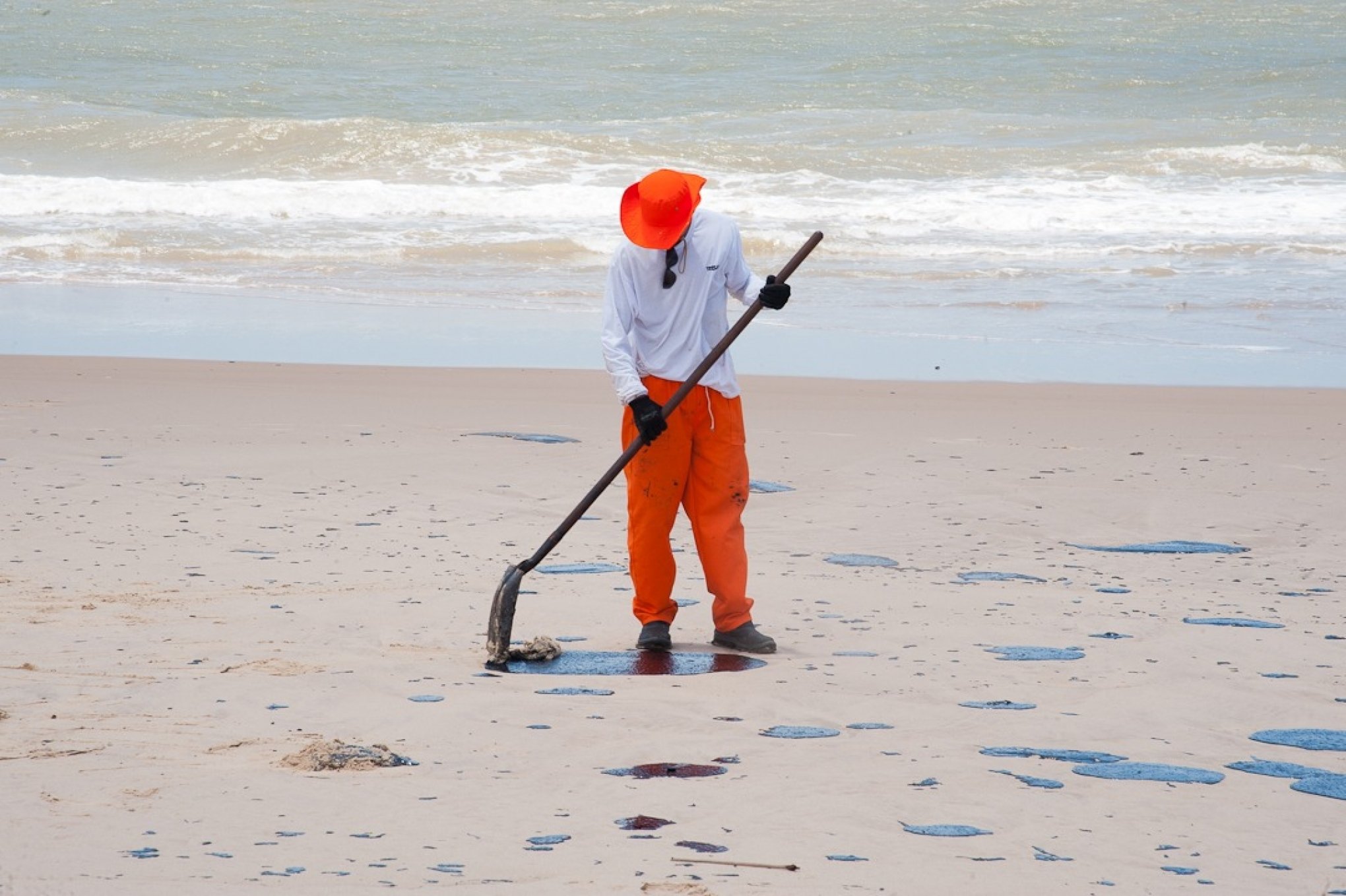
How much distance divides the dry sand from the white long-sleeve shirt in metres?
0.79

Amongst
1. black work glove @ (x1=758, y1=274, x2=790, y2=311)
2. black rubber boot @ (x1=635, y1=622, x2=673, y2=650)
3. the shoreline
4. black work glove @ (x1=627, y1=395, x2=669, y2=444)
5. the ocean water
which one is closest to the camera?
black work glove @ (x1=627, y1=395, x2=669, y2=444)

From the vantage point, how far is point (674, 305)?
439 cm

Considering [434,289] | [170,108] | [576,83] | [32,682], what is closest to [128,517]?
[32,682]

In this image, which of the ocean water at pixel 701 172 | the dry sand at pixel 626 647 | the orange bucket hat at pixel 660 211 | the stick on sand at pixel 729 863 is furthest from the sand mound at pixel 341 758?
the ocean water at pixel 701 172

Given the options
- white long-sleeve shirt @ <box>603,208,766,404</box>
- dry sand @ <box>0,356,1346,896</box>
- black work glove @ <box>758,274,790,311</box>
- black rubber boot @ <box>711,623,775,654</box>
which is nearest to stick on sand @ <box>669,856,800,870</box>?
dry sand @ <box>0,356,1346,896</box>

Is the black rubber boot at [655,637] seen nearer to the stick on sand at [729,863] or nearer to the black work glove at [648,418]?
the black work glove at [648,418]

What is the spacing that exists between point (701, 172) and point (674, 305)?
15438 mm

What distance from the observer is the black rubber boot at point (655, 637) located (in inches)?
175

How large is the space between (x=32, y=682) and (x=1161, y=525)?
13.0ft

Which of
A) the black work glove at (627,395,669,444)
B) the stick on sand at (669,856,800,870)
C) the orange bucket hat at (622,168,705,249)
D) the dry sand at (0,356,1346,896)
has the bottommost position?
the stick on sand at (669,856,800,870)

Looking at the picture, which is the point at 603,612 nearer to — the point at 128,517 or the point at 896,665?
the point at 896,665

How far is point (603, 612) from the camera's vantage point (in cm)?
491

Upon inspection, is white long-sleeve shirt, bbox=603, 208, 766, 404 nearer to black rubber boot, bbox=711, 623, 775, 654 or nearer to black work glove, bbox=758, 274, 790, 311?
black work glove, bbox=758, 274, 790, 311

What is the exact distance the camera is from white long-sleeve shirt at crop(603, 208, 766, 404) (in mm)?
4352
